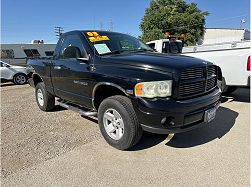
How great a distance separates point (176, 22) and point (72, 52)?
30085 millimetres

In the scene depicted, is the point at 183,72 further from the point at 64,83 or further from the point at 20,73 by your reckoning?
the point at 20,73

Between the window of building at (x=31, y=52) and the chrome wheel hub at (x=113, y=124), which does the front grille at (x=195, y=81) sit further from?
the window of building at (x=31, y=52)

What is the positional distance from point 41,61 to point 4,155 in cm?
266

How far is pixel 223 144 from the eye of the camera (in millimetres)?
3662

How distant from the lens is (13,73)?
1259 centimetres

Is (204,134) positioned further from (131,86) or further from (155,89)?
(131,86)

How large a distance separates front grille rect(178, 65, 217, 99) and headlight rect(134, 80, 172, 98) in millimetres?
189

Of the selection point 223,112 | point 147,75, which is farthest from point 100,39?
point 223,112

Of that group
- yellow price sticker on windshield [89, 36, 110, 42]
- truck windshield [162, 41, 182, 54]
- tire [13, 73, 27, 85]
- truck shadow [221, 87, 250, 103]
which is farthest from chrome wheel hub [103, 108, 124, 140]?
tire [13, 73, 27, 85]

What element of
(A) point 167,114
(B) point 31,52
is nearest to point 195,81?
(A) point 167,114

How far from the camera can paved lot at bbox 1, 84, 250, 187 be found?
279cm

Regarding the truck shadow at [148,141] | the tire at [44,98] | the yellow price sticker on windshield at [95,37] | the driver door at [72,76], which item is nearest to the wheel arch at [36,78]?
the tire at [44,98]

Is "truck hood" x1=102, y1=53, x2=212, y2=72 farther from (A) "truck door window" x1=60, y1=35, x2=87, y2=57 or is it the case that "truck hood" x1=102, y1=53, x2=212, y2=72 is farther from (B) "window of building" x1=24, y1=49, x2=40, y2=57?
(B) "window of building" x1=24, y1=49, x2=40, y2=57

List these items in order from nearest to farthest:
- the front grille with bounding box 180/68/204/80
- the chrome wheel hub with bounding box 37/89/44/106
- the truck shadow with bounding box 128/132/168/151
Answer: the front grille with bounding box 180/68/204/80 < the truck shadow with bounding box 128/132/168/151 < the chrome wheel hub with bounding box 37/89/44/106
